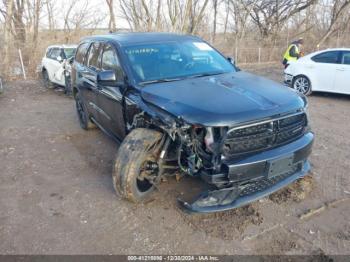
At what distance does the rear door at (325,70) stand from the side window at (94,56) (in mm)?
6499

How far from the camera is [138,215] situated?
3.26 metres

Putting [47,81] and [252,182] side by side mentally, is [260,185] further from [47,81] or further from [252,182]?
[47,81]

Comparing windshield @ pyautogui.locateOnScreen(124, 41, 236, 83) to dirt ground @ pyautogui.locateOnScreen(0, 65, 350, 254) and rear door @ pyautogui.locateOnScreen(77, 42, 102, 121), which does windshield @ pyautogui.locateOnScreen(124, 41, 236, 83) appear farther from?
dirt ground @ pyautogui.locateOnScreen(0, 65, 350, 254)

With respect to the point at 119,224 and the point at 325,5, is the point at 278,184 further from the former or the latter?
the point at 325,5

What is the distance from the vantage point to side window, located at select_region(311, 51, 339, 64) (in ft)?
27.6

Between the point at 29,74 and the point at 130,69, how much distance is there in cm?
1173

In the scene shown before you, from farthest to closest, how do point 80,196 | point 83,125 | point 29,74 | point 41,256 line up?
point 29,74 < point 83,125 < point 80,196 < point 41,256

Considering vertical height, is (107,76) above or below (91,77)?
above

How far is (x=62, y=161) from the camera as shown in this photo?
4.77 m

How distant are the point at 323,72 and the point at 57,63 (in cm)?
814

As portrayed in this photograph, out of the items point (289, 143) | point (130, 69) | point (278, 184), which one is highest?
point (130, 69)

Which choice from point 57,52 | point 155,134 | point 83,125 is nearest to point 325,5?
point 57,52

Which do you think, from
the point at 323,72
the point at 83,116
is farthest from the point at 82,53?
the point at 323,72

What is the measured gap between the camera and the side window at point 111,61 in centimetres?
390
